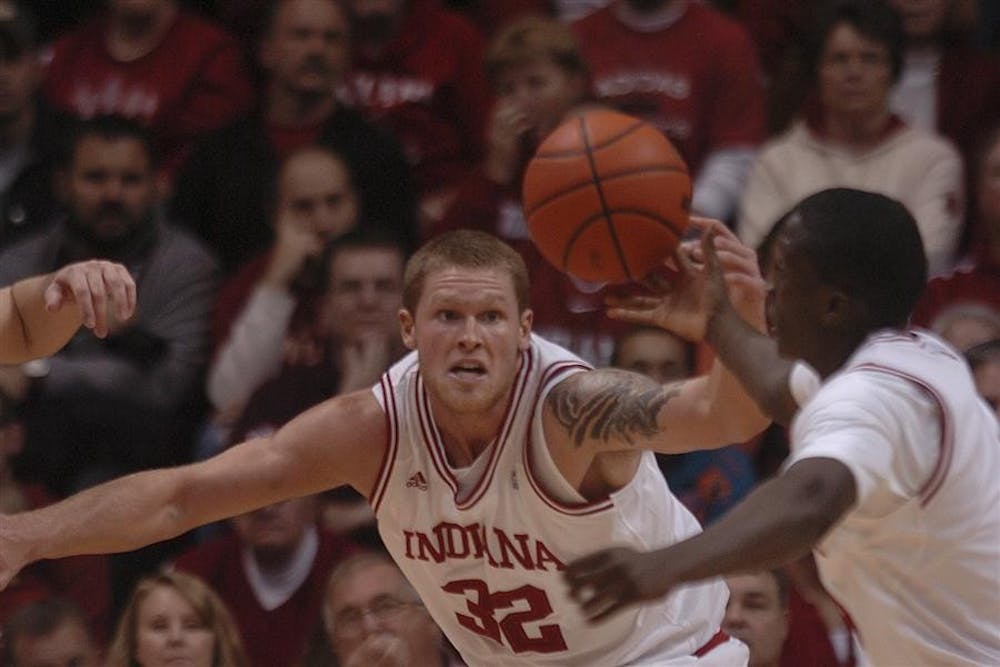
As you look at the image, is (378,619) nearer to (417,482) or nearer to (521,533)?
(417,482)

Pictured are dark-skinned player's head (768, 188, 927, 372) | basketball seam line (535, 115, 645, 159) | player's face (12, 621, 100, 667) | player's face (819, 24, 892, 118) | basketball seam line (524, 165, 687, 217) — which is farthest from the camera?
player's face (819, 24, 892, 118)

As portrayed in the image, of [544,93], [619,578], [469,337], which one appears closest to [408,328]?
[469,337]

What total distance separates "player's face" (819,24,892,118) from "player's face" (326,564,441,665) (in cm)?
262

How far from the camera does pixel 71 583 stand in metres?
7.27

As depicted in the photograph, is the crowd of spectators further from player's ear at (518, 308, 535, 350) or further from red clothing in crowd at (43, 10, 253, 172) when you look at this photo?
player's ear at (518, 308, 535, 350)

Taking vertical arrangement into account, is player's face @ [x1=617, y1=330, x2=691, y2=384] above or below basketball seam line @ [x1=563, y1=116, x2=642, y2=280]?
below

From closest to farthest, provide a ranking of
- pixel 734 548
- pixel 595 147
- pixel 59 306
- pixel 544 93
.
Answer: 1. pixel 734 548
2. pixel 59 306
3. pixel 595 147
4. pixel 544 93

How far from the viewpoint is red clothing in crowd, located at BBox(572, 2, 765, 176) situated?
783cm

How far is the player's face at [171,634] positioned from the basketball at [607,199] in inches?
72.7

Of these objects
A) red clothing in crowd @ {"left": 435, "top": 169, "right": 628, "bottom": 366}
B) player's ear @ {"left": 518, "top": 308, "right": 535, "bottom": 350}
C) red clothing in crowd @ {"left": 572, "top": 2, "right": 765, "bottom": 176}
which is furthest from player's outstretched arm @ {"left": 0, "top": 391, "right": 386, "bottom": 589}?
red clothing in crowd @ {"left": 572, "top": 2, "right": 765, "bottom": 176}

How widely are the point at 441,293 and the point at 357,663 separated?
5.30 feet

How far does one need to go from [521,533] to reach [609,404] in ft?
1.47

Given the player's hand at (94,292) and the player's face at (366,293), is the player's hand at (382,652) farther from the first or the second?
the player's hand at (94,292)

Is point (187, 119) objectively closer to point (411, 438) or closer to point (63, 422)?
point (63, 422)
